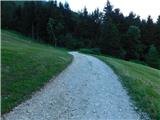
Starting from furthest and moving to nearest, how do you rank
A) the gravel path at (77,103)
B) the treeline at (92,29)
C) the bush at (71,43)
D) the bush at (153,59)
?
the bush at (71,43)
the treeline at (92,29)
the bush at (153,59)
the gravel path at (77,103)

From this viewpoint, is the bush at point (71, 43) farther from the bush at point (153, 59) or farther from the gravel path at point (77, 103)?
the gravel path at point (77, 103)

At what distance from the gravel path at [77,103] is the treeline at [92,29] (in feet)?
172

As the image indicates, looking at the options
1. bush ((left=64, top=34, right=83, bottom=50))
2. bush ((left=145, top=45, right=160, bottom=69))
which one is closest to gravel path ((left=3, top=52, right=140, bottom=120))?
bush ((left=145, top=45, right=160, bottom=69))

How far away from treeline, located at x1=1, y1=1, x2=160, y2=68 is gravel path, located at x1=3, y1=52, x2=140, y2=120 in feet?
172

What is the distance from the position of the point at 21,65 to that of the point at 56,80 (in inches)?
150

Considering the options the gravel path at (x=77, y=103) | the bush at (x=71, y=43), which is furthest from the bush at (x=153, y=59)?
the gravel path at (x=77, y=103)

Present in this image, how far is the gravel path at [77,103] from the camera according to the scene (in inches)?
506

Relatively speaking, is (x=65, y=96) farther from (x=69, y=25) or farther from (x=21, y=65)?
(x=69, y=25)

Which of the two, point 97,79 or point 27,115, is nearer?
Result: point 27,115

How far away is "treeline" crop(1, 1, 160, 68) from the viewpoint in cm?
7181

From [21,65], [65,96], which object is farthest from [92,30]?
[65,96]

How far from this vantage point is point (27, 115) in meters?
12.8

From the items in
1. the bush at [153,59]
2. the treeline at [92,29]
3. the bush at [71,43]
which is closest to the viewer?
the bush at [153,59]

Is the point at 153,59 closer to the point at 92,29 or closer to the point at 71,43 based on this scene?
the point at 71,43
